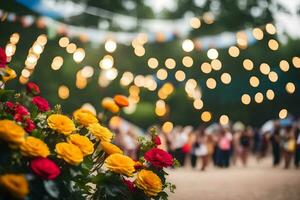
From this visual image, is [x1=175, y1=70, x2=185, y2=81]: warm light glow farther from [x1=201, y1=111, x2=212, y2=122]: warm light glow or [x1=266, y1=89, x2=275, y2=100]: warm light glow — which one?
[x1=266, y1=89, x2=275, y2=100]: warm light glow

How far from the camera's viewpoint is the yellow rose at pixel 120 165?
2373 mm

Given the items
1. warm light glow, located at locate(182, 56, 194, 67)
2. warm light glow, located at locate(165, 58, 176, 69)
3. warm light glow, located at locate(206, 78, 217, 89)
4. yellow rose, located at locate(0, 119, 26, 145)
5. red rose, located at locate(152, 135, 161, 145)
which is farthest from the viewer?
warm light glow, located at locate(206, 78, 217, 89)

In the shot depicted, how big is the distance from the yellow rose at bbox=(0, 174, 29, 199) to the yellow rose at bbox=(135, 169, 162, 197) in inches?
31.1

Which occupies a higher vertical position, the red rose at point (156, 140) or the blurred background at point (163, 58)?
the blurred background at point (163, 58)

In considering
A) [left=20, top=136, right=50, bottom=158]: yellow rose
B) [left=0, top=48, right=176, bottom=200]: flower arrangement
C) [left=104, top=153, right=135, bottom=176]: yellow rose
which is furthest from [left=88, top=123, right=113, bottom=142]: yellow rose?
[left=20, top=136, right=50, bottom=158]: yellow rose

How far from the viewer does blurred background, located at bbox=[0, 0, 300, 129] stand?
16.1 meters

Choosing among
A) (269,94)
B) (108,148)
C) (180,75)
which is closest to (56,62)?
(180,75)

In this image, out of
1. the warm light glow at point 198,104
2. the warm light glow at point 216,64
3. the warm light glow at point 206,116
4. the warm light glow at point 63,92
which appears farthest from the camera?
the warm light glow at point 206,116

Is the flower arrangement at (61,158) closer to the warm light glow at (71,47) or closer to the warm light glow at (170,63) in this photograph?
the warm light glow at (71,47)

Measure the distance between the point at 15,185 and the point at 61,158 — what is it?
1.33 feet

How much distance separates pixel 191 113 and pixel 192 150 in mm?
7825

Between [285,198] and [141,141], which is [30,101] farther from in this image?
[285,198]

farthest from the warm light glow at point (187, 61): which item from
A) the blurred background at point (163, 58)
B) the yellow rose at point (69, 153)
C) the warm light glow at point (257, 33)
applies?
the yellow rose at point (69, 153)

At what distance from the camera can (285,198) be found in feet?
24.2
